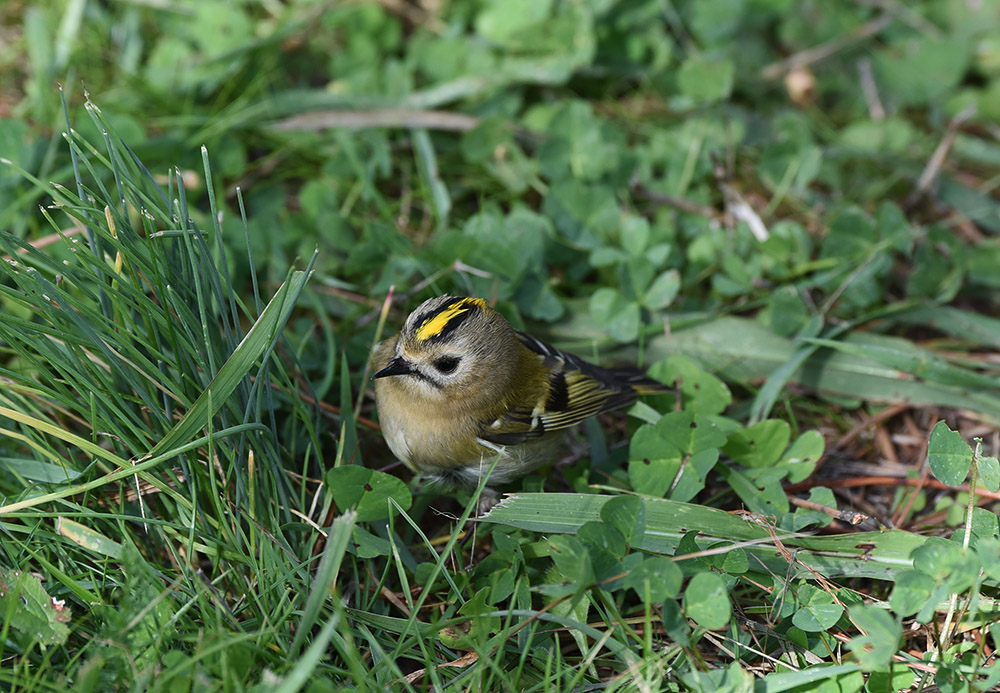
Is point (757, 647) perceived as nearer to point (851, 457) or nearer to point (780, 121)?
point (851, 457)

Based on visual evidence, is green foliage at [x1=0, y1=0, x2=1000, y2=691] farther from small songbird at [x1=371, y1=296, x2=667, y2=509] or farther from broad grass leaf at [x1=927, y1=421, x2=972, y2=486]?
small songbird at [x1=371, y1=296, x2=667, y2=509]

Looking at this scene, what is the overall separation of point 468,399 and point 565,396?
1.34 ft

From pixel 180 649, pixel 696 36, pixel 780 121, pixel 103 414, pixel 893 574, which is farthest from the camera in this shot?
pixel 696 36

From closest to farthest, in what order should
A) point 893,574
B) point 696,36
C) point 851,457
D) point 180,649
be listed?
point 180,649
point 893,574
point 851,457
point 696,36

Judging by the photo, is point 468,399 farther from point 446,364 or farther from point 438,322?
point 438,322

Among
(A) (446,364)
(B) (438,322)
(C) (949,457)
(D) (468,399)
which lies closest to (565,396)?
(D) (468,399)

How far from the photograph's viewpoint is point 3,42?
14.5 feet

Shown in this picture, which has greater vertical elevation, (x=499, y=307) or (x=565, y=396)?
(x=499, y=307)

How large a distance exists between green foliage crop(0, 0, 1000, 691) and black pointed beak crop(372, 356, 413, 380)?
282mm

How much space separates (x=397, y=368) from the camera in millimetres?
2715

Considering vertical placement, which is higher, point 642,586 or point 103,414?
point 103,414

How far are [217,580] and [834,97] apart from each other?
4.26 metres

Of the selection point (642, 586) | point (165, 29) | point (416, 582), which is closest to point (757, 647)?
point (642, 586)

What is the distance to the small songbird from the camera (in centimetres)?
276
